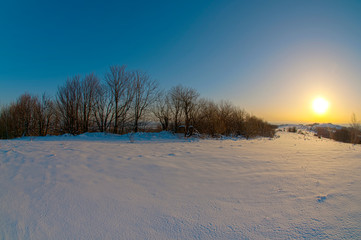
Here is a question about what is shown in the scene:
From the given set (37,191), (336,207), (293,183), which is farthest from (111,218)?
(293,183)

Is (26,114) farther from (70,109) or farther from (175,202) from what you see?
(175,202)

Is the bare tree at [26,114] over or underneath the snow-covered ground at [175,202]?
over

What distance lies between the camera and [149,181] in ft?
8.71

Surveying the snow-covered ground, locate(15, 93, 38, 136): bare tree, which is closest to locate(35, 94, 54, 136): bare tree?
locate(15, 93, 38, 136): bare tree

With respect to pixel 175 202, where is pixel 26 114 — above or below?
above

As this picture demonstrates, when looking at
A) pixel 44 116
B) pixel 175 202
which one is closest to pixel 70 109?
pixel 44 116

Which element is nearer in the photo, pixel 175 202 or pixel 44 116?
pixel 175 202

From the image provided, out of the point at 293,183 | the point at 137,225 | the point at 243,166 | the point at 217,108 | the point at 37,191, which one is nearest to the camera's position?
the point at 137,225

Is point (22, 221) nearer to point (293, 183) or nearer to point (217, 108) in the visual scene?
point (293, 183)

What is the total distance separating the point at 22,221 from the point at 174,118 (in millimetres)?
14475

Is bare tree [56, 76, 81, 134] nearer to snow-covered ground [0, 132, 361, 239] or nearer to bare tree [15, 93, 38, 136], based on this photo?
bare tree [15, 93, 38, 136]

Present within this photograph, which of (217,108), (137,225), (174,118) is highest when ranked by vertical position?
(217,108)

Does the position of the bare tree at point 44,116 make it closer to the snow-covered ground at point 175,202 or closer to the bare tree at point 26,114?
the bare tree at point 26,114

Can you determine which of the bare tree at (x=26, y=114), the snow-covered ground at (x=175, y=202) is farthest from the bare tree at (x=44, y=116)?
the snow-covered ground at (x=175, y=202)
